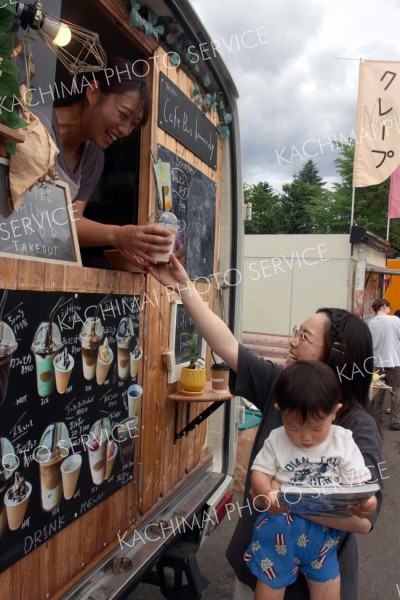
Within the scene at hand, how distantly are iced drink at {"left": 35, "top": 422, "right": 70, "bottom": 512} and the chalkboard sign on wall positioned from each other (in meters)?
0.91

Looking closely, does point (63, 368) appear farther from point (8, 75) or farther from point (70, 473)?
A: point (8, 75)

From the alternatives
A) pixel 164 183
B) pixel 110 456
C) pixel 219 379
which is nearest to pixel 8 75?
pixel 164 183

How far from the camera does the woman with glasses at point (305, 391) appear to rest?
168 centimetres

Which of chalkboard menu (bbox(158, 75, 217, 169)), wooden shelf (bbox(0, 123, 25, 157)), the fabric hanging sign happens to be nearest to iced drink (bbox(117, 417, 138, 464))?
wooden shelf (bbox(0, 123, 25, 157))

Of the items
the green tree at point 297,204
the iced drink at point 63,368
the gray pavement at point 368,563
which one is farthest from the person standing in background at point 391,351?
the green tree at point 297,204

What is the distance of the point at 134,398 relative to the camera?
228 centimetres

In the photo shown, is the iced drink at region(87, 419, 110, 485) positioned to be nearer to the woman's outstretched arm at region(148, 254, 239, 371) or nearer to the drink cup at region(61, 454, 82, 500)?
the drink cup at region(61, 454, 82, 500)

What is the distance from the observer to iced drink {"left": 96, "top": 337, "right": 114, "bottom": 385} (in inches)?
78.3

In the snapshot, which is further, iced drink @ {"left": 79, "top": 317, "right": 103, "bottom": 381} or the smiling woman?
the smiling woman

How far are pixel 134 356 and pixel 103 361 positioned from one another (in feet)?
0.83

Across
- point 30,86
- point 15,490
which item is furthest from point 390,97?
point 15,490

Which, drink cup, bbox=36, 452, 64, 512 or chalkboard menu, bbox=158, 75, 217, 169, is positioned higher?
chalkboard menu, bbox=158, 75, 217, 169

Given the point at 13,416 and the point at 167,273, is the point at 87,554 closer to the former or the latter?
the point at 13,416

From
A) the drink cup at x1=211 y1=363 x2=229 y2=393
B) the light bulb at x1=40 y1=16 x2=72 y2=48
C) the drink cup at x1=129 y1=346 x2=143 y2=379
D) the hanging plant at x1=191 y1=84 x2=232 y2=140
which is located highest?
the hanging plant at x1=191 y1=84 x2=232 y2=140
